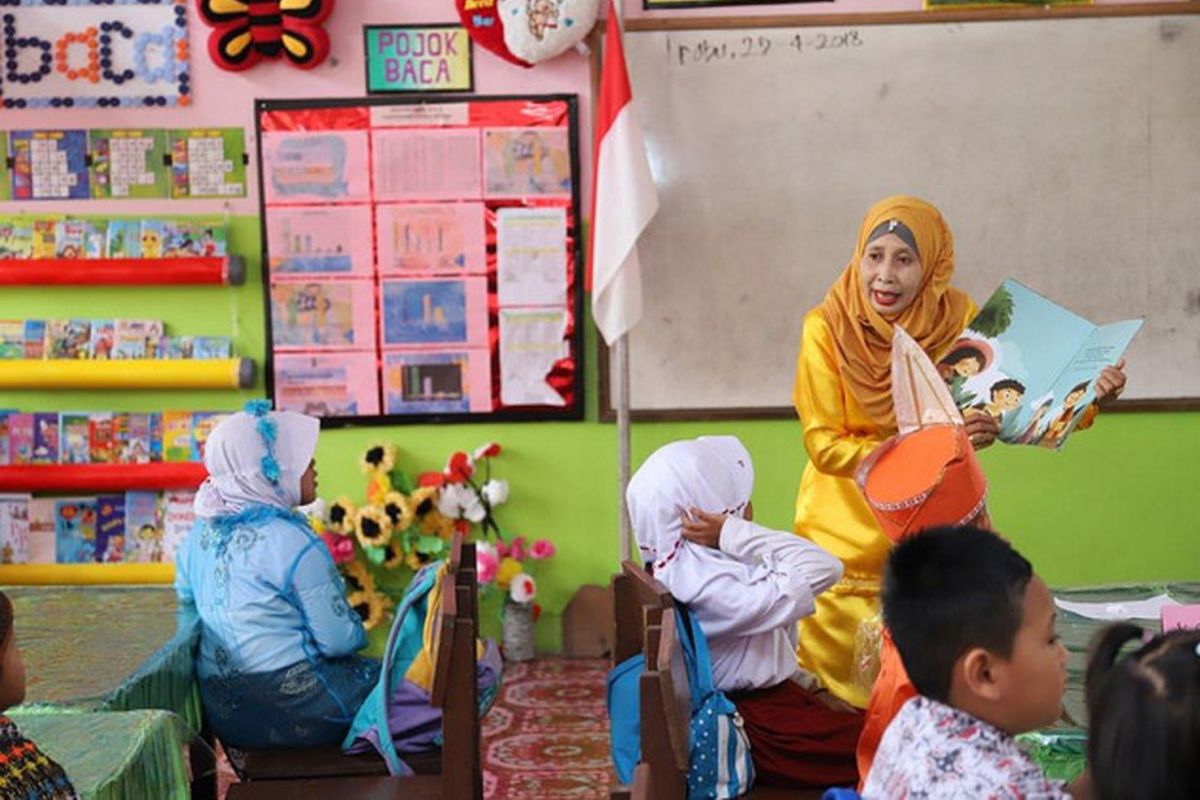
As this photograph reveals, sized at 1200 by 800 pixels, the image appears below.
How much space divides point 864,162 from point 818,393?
1762 mm

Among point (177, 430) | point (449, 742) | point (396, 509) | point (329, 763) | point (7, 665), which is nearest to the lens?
point (7, 665)

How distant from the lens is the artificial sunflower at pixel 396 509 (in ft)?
16.1

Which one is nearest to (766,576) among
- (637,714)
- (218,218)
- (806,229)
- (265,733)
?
(637,714)

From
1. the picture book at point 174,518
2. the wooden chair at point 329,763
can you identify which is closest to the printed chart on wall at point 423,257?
the picture book at point 174,518

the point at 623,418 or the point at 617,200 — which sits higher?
the point at 617,200

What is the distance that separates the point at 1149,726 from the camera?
133cm

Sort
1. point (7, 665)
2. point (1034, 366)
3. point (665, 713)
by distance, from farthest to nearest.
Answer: point (1034, 366), point (665, 713), point (7, 665)

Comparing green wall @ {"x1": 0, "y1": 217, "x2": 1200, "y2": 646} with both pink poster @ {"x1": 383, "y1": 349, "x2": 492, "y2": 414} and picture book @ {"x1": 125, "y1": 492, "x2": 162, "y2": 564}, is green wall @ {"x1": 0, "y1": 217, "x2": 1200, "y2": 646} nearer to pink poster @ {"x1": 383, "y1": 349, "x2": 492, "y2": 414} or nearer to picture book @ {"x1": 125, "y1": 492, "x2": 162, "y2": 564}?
pink poster @ {"x1": 383, "y1": 349, "x2": 492, "y2": 414}

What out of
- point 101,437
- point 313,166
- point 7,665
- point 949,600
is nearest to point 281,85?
point 313,166

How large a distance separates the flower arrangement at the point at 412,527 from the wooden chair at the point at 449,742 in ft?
6.85

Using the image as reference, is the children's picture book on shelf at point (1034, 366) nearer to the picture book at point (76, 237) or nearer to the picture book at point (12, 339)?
the picture book at point (76, 237)

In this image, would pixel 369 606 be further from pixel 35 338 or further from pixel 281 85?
pixel 281 85

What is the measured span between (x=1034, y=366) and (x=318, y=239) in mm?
2766

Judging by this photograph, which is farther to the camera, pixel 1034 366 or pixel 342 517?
pixel 342 517
